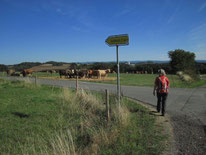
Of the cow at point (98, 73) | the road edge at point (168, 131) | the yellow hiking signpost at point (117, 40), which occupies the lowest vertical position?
the road edge at point (168, 131)

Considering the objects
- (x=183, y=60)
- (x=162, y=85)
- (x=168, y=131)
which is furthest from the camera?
(x=183, y=60)

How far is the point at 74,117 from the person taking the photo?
559 centimetres

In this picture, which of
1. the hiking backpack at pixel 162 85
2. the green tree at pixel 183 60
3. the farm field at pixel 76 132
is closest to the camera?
the farm field at pixel 76 132

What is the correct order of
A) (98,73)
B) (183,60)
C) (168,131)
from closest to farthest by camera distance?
(168,131), (183,60), (98,73)

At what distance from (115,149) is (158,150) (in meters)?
0.91

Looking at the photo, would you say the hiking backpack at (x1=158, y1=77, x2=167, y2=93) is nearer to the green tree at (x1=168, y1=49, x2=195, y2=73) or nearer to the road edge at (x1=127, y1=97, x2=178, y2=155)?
the road edge at (x1=127, y1=97, x2=178, y2=155)

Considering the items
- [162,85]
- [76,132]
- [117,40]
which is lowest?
[76,132]

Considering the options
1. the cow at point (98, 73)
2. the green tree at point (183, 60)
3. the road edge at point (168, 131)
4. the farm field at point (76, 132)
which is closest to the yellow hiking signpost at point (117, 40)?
the farm field at point (76, 132)

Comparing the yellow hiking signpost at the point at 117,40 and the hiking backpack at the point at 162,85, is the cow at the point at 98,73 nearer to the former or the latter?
the hiking backpack at the point at 162,85

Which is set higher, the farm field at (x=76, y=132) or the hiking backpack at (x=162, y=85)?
the hiking backpack at (x=162, y=85)

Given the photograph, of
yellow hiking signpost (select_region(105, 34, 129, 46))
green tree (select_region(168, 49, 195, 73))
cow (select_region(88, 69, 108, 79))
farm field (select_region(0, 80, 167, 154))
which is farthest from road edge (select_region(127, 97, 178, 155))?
cow (select_region(88, 69, 108, 79))

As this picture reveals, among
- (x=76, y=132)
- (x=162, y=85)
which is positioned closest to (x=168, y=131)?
(x=162, y=85)

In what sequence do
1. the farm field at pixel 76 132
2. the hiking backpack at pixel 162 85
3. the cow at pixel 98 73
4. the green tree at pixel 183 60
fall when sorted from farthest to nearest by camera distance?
the cow at pixel 98 73 < the green tree at pixel 183 60 < the hiking backpack at pixel 162 85 < the farm field at pixel 76 132

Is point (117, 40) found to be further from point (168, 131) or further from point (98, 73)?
point (98, 73)
